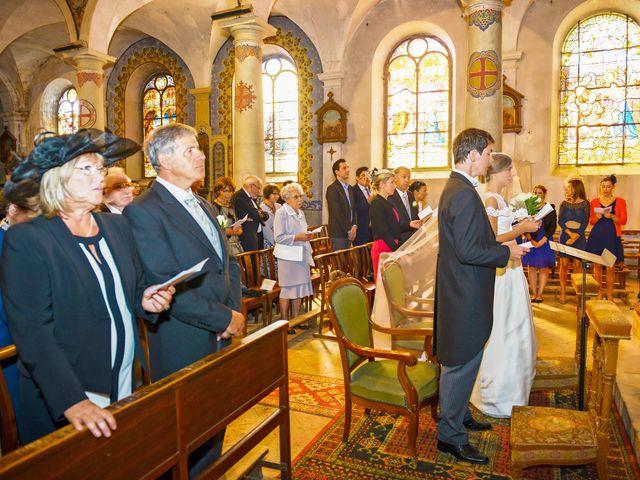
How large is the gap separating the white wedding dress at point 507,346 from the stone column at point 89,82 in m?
8.89

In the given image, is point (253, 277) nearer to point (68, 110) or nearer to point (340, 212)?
point (340, 212)

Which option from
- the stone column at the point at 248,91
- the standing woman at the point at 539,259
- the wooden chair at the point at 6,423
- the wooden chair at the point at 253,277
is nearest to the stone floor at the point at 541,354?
the standing woman at the point at 539,259

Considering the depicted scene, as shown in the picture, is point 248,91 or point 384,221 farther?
point 248,91

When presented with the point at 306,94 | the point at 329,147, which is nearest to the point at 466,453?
Answer: the point at 329,147

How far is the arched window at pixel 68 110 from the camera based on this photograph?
16.6 m

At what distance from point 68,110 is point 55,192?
16845 millimetres

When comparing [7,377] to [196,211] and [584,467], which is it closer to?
[196,211]

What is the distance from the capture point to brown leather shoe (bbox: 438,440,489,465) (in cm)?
296

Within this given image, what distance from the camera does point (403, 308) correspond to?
3938 millimetres

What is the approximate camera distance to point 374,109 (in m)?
11.8

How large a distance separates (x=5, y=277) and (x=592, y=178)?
10.5 meters

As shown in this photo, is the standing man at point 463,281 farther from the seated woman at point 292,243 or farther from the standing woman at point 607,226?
the standing woman at point 607,226

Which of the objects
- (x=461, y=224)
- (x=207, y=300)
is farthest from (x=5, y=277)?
(x=461, y=224)

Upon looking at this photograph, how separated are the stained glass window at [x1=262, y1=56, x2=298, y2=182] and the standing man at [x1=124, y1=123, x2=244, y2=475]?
1082 cm
